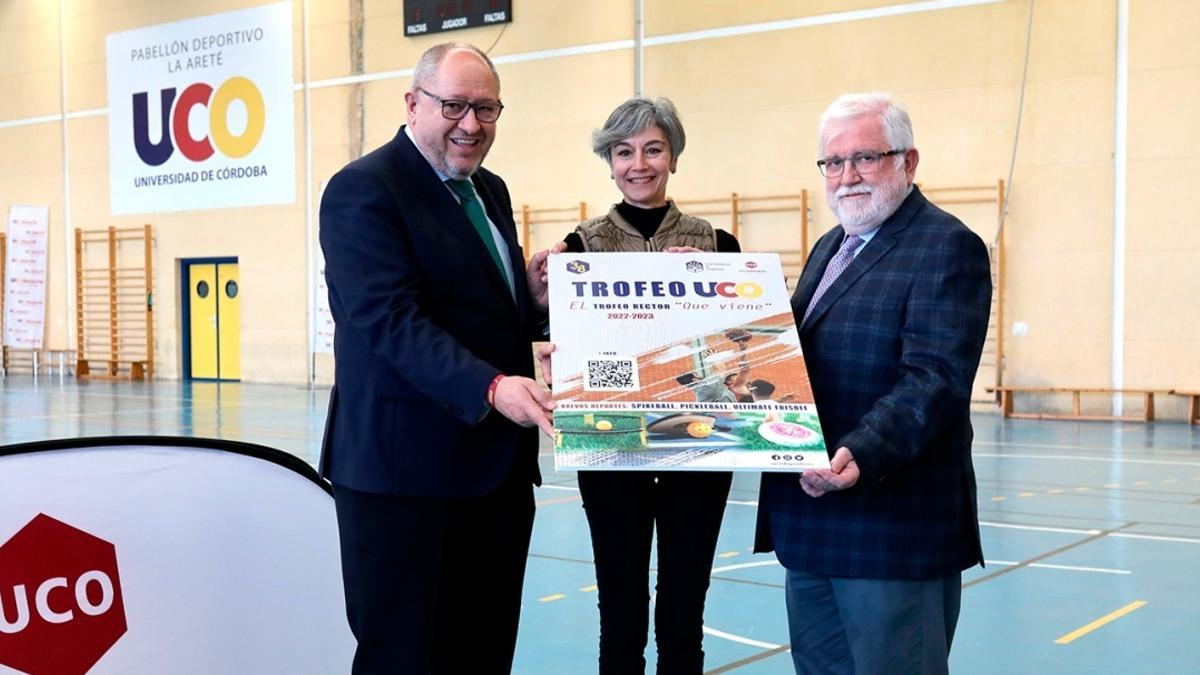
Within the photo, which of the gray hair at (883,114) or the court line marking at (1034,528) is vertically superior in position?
the gray hair at (883,114)

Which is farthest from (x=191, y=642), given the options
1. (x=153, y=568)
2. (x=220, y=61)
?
(x=220, y=61)

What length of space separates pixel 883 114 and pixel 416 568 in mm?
1284

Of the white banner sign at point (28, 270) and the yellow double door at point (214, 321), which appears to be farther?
the white banner sign at point (28, 270)

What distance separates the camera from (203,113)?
19.2m

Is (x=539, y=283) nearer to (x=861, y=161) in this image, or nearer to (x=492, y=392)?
(x=492, y=392)

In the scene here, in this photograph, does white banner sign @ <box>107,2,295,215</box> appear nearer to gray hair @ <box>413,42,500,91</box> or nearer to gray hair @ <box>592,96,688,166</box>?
gray hair @ <box>592,96,688,166</box>

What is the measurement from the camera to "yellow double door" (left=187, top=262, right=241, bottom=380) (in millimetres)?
19312

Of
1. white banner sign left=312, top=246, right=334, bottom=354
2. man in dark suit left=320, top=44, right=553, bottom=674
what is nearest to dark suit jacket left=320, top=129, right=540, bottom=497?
man in dark suit left=320, top=44, right=553, bottom=674

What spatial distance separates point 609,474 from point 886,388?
0.95 m

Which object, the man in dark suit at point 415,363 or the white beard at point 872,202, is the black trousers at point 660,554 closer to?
the man in dark suit at point 415,363

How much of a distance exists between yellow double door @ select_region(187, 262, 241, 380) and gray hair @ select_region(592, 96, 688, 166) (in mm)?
16993

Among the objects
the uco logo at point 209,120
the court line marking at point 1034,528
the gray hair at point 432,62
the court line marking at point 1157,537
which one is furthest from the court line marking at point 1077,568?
the uco logo at point 209,120

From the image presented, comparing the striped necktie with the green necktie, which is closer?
the striped necktie

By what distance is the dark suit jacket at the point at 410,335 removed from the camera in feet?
7.70
